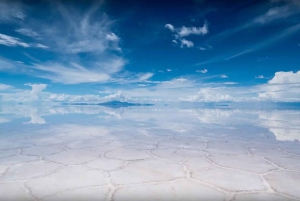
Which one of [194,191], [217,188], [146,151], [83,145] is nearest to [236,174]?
[217,188]

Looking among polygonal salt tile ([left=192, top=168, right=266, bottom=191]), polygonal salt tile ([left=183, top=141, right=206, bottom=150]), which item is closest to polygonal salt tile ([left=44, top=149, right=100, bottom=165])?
polygonal salt tile ([left=192, top=168, right=266, bottom=191])

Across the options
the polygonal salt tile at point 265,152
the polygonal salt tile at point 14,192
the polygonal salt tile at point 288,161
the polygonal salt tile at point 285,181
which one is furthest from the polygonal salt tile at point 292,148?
the polygonal salt tile at point 14,192

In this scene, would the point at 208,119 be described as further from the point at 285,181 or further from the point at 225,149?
the point at 285,181

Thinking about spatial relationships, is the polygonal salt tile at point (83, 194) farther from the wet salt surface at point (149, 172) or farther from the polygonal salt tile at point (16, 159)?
the polygonal salt tile at point (16, 159)

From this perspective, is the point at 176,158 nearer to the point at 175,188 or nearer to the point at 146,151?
the point at 146,151

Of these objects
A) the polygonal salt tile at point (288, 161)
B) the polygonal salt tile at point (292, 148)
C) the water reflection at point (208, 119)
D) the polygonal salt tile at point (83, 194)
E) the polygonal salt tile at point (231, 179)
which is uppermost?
the water reflection at point (208, 119)

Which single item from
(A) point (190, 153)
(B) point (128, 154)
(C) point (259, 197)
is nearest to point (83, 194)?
(B) point (128, 154)
